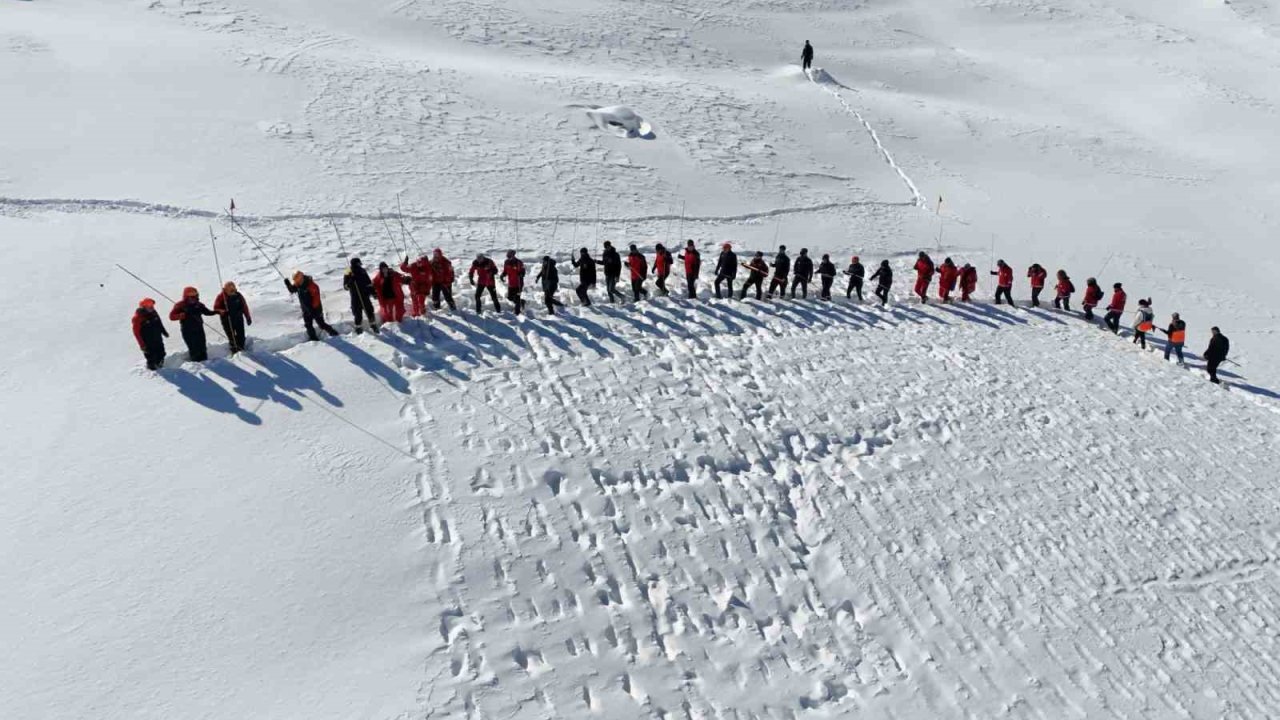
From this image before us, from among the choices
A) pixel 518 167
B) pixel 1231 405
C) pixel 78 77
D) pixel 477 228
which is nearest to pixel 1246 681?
pixel 1231 405

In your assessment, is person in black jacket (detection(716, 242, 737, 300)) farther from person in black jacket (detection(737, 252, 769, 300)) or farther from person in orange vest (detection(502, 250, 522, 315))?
person in orange vest (detection(502, 250, 522, 315))

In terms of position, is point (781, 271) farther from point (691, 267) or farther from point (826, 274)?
point (691, 267)

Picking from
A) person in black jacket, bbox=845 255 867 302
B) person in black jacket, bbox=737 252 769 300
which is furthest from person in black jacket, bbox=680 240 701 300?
person in black jacket, bbox=845 255 867 302

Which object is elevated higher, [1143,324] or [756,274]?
[756,274]

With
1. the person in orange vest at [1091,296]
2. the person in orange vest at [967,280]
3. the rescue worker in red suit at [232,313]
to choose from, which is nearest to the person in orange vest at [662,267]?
the person in orange vest at [967,280]

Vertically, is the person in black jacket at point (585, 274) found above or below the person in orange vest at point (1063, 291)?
above

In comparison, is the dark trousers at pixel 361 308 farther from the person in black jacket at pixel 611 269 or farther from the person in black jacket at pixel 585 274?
the person in black jacket at pixel 611 269

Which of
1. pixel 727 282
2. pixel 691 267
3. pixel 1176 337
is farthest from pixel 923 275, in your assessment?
pixel 691 267
